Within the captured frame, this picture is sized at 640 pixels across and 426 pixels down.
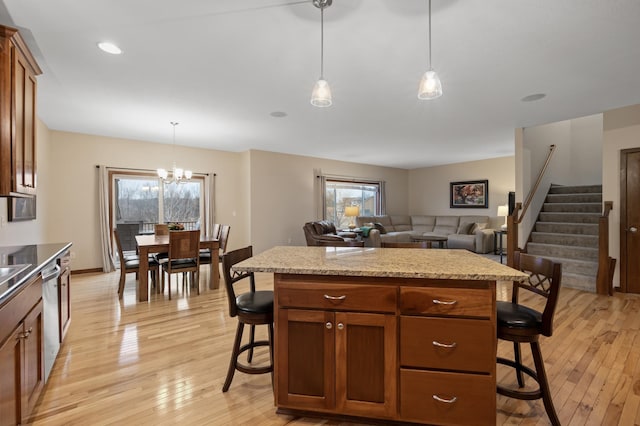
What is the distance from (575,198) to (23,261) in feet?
25.4

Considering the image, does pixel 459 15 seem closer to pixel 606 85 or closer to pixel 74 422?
pixel 606 85

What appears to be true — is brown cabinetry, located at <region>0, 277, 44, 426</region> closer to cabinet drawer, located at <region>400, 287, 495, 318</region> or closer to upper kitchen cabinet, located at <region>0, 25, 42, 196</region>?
upper kitchen cabinet, located at <region>0, 25, 42, 196</region>

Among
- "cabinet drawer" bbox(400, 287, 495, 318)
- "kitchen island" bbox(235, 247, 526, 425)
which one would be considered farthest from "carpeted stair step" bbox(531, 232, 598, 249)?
"cabinet drawer" bbox(400, 287, 495, 318)

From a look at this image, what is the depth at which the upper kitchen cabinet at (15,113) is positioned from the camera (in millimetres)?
2049

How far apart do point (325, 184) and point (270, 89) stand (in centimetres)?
473

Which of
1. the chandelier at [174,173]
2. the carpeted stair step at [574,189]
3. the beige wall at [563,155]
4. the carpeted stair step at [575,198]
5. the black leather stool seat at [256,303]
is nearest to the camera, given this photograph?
the black leather stool seat at [256,303]

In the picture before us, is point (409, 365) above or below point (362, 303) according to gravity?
below

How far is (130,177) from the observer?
5934 millimetres

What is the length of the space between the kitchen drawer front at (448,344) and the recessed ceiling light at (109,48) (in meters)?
2.97

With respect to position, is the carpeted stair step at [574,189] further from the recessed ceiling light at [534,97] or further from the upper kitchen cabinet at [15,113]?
the upper kitchen cabinet at [15,113]

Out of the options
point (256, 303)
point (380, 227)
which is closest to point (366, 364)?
point (256, 303)

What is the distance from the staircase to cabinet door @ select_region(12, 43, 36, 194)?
6.34m

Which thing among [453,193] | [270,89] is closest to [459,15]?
[270,89]

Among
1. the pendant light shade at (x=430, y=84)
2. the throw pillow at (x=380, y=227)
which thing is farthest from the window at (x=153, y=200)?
the pendant light shade at (x=430, y=84)
